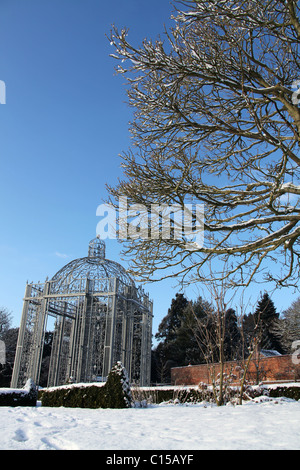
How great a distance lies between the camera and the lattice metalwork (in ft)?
46.9

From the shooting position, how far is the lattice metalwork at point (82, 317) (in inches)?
563

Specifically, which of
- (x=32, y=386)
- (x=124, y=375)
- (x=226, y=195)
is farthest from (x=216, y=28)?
(x=32, y=386)

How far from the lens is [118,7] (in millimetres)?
6578

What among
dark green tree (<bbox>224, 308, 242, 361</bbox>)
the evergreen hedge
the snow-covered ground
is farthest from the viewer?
dark green tree (<bbox>224, 308, 242, 361</bbox>)

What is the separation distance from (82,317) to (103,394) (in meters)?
6.85

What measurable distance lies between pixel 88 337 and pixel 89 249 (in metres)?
3.81

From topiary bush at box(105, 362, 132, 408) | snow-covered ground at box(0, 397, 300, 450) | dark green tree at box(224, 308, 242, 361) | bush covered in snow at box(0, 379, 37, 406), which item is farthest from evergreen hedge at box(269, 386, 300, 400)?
bush covered in snow at box(0, 379, 37, 406)

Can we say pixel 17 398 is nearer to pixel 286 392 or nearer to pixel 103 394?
pixel 103 394

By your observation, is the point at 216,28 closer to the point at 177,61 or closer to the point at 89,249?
the point at 177,61

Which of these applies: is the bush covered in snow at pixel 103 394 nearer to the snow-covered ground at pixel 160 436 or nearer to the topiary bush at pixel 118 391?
the topiary bush at pixel 118 391

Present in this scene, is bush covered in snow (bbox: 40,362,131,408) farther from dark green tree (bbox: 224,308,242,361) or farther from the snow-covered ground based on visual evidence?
the snow-covered ground

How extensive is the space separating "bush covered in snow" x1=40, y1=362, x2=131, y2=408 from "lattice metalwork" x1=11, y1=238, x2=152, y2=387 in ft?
14.5
